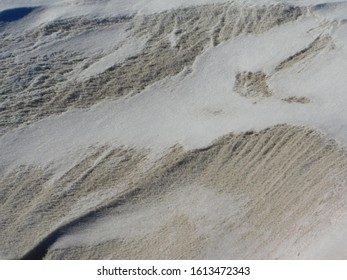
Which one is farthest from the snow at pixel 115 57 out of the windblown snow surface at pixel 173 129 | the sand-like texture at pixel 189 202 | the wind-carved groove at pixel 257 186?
the wind-carved groove at pixel 257 186

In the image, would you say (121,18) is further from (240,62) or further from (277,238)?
(277,238)

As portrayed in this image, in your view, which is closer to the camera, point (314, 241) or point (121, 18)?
point (314, 241)

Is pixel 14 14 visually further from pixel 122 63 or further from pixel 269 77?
pixel 269 77

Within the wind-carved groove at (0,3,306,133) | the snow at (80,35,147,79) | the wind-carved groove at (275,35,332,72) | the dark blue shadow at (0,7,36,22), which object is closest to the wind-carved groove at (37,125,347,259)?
the wind-carved groove at (275,35,332,72)

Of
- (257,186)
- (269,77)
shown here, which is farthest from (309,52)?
(257,186)

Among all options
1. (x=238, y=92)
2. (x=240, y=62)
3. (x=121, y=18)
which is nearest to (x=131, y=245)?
(x=238, y=92)

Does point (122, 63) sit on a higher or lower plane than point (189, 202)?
higher
